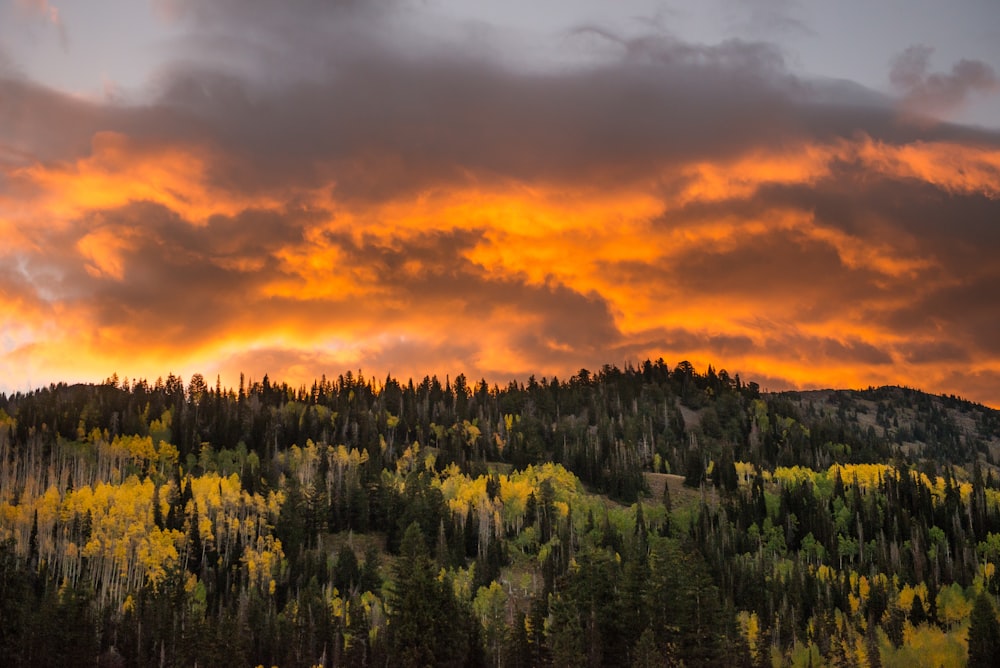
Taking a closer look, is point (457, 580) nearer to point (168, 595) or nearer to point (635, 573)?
point (168, 595)

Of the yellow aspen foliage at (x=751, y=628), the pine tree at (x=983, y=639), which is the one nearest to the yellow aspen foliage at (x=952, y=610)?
the pine tree at (x=983, y=639)

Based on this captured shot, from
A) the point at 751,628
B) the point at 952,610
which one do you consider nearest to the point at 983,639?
the point at 751,628

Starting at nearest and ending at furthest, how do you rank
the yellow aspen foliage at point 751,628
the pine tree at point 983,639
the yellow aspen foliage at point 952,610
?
the pine tree at point 983,639 < the yellow aspen foliage at point 751,628 < the yellow aspen foliage at point 952,610

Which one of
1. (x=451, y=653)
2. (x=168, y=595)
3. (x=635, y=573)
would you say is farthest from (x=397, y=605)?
(x=168, y=595)

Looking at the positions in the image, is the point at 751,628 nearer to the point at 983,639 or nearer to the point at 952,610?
the point at 983,639

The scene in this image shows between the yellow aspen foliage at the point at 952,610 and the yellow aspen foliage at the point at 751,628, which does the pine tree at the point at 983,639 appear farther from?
the yellow aspen foliage at the point at 952,610

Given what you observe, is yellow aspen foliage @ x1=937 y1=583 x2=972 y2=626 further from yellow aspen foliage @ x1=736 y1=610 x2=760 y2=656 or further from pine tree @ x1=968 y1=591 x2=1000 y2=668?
yellow aspen foliage @ x1=736 y1=610 x2=760 y2=656

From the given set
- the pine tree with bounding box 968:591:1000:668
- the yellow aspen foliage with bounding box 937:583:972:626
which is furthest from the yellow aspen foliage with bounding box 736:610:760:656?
the yellow aspen foliage with bounding box 937:583:972:626

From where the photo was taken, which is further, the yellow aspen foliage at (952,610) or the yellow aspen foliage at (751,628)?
the yellow aspen foliage at (952,610)


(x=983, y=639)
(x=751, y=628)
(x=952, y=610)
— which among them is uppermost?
(x=751, y=628)

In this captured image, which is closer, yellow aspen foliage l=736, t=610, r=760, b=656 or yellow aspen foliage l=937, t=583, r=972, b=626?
yellow aspen foliage l=736, t=610, r=760, b=656

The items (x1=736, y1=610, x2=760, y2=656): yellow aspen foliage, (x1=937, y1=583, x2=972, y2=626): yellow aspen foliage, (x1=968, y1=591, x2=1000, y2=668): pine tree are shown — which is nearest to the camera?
(x1=968, y1=591, x2=1000, y2=668): pine tree

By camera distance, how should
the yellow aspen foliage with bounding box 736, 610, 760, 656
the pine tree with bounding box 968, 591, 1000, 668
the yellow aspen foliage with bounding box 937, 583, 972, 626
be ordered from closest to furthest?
the pine tree with bounding box 968, 591, 1000, 668 < the yellow aspen foliage with bounding box 736, 610, 760, 656 < the yellow aspen foliage with bounding box 937, 583, 972, 626

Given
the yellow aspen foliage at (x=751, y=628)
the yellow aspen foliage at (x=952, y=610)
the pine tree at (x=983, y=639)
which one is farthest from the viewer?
the yellow aspen foliage at (x=952, y=610)
